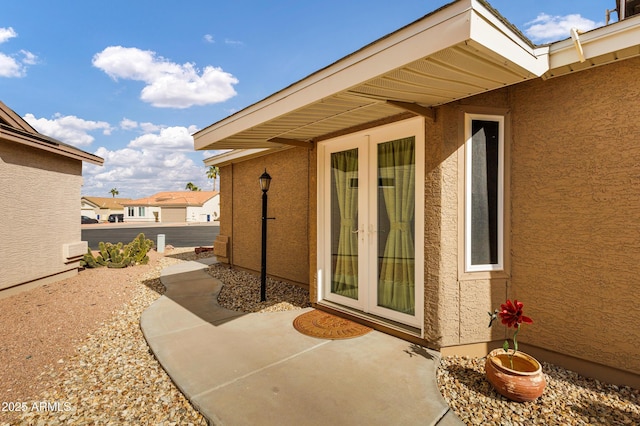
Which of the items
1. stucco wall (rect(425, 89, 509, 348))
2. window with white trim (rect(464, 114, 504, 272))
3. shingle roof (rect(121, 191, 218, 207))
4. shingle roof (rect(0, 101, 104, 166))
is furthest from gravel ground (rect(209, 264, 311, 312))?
shingle roof (rect(121, 191, 218, 207))

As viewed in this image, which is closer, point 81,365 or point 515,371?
point 515,371

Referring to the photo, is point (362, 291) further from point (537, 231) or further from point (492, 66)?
point (492, 66)

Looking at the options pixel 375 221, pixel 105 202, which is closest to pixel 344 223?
pixel 375 221

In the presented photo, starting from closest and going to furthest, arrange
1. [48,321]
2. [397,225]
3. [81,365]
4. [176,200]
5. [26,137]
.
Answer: [81,365]
[397,225]
[48,321]
[26,137]
[176,200]

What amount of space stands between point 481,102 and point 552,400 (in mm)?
2921

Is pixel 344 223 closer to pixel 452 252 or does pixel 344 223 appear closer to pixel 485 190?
pixel 452 252

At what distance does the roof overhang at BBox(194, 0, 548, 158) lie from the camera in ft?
6.30

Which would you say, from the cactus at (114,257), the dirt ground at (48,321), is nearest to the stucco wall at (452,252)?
the dirt ground at (48,321)

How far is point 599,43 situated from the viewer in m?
2.49

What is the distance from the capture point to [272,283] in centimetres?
659

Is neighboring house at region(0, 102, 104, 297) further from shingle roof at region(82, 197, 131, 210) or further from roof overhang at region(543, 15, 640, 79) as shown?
shingle roof at region(82, 197, 131, 210)

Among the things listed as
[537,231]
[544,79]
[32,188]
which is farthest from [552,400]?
[32,188]

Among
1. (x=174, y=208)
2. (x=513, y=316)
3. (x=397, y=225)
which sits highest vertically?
(x=174, y=208)

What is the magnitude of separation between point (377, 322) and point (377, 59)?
3.08m
